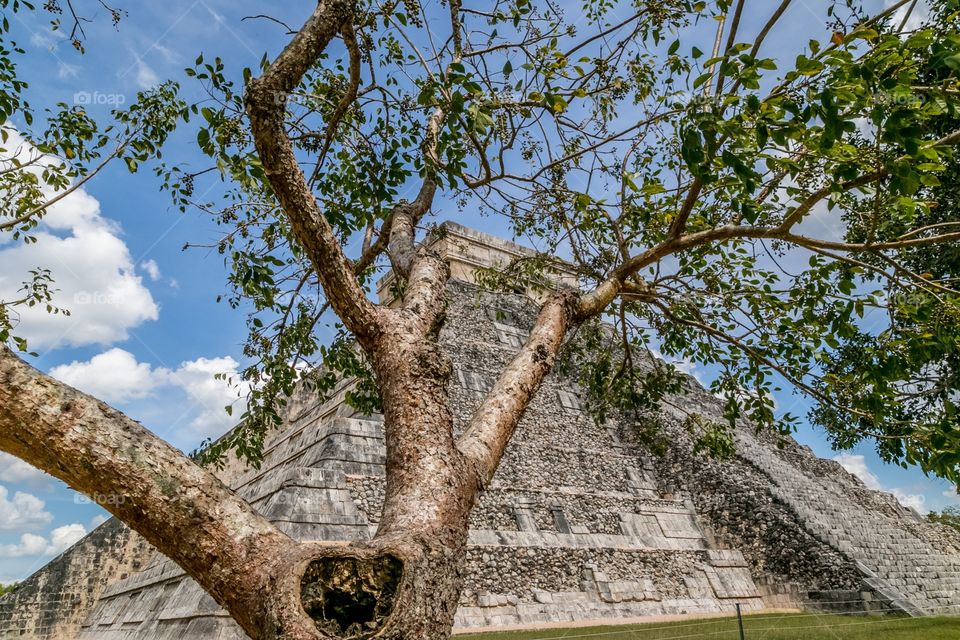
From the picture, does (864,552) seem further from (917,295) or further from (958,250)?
(917,295)

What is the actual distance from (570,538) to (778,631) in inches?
120

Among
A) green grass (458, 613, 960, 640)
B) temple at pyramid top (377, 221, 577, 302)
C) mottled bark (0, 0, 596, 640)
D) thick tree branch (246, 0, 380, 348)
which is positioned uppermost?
temple at pyramid top (377, 221, 577, 302)

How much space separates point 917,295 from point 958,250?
191 inches

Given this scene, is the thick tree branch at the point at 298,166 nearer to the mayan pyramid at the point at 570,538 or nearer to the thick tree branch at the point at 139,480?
the thick tree branch at the point at 139,480

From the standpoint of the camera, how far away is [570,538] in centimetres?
852

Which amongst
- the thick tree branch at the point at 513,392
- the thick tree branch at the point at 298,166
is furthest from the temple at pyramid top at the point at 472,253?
the thick tree branch at the point at 298,166

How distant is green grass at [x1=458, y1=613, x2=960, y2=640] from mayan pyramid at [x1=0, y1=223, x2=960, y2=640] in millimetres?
850

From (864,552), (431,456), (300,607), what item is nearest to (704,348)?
(431,456)

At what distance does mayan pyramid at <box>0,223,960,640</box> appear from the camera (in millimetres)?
7016

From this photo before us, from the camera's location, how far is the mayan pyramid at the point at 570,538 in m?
7.02

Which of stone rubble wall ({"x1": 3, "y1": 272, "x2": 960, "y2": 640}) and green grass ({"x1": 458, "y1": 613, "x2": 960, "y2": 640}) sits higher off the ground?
stone rubble wall ({"x1": 3, "y1": 272, "x2": 960, "y2": 640})

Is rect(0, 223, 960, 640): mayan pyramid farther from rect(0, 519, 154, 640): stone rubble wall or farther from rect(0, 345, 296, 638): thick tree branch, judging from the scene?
rect(0, 345, 296, 638): thick tree branch

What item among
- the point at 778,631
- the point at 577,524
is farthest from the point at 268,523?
the point at 577,524

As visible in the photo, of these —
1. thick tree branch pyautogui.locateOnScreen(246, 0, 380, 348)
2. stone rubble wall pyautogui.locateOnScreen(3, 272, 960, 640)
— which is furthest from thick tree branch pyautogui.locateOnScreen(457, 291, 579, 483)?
stone rubble wall pyautogui.locateOnScreen(3, 272, 960, 640)
